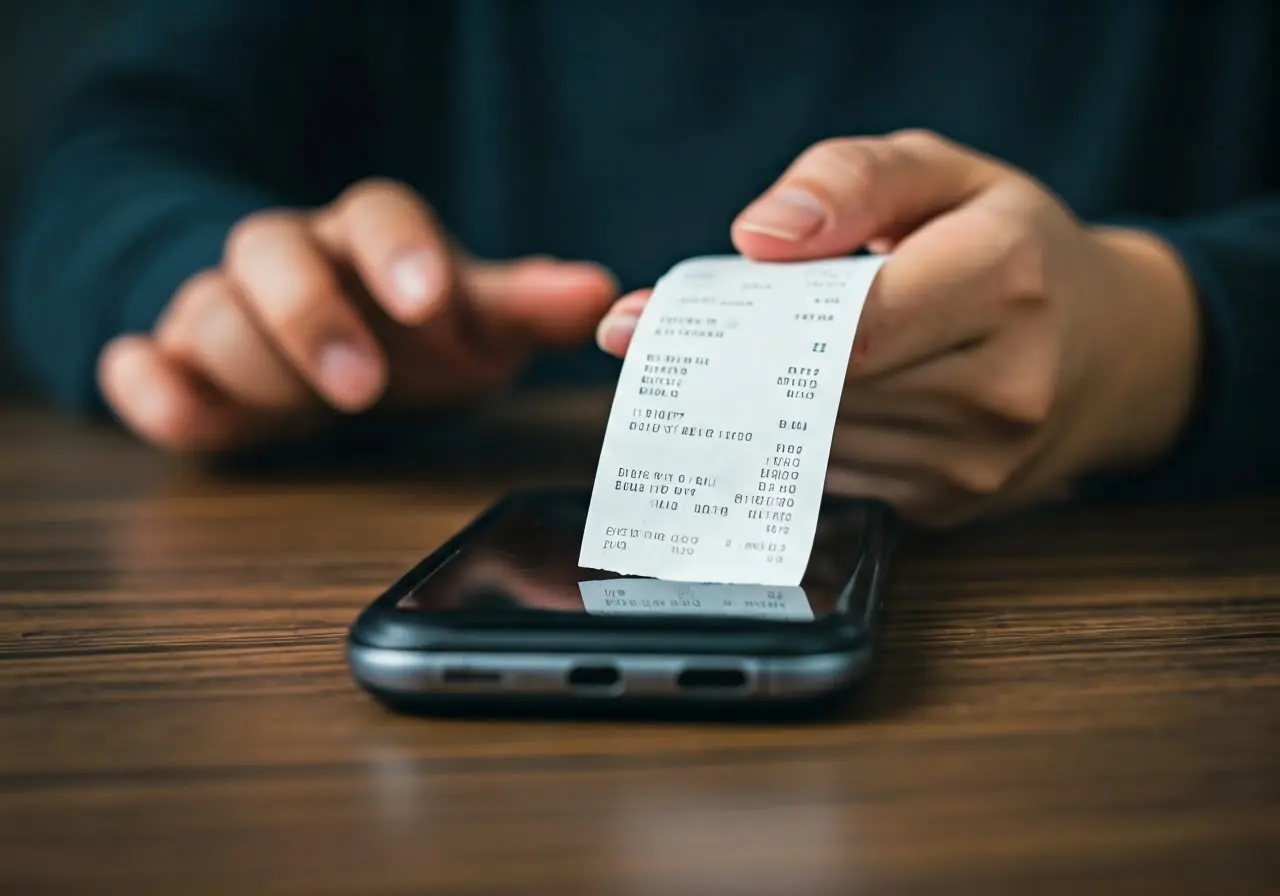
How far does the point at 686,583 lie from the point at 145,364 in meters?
0.55

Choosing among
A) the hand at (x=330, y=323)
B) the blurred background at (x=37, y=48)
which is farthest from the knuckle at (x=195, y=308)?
the blurred background at (x=37, y=48)

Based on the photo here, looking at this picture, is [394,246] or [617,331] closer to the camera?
[617,331]

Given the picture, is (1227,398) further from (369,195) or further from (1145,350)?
(369,195)

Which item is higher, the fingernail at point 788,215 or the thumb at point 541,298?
the fingernail at point 788,215

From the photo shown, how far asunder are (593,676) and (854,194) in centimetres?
29

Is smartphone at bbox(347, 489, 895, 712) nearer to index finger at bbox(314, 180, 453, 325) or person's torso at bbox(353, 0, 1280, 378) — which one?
index finger at bbox(314, 180, 453, 325)

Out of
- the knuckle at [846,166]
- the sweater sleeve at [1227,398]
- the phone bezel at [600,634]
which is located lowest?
the sweater sleeve at [1227,398]

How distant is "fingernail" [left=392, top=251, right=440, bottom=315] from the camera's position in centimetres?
70

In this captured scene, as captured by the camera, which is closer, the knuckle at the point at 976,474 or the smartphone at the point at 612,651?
the smartphone at the point at 612,651

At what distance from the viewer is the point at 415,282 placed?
0.71 m

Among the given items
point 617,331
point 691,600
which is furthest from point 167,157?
point 691,600

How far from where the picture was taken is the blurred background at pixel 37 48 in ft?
5.06

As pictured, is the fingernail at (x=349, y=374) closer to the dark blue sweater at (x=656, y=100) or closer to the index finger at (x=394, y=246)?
the index finger at (x=394, y=246)

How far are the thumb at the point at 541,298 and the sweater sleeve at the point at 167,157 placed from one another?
241mm
